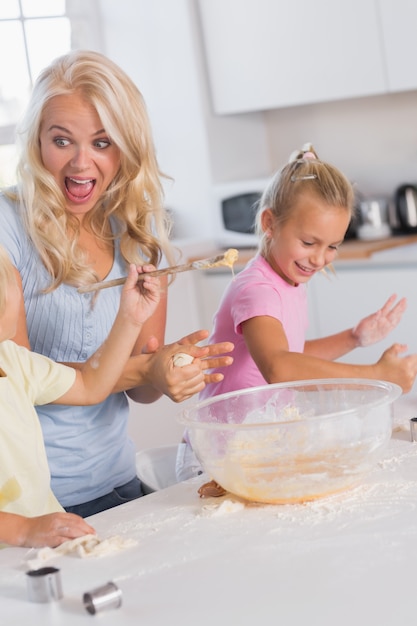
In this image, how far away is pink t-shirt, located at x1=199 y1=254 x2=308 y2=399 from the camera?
1905 millimetres

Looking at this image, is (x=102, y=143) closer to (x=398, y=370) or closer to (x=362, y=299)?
(x=398, y=370)

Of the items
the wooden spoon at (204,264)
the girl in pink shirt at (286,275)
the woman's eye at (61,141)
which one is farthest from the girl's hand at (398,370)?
the woman's eye at (61,141)

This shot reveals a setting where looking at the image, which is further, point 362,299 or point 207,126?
point 207,126

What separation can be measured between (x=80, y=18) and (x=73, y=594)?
3462 millimetres

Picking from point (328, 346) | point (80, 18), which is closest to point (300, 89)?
point (80, 18)

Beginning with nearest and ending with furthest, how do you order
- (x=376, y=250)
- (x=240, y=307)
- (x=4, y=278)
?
1. (x=4, y=278)
2. (x=240, y=307)
3. (x=376, y=250)

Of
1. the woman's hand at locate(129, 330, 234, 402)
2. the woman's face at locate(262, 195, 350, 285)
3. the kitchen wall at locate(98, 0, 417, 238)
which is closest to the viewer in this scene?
the woman's hand at locate(129, 330, 234, 402)

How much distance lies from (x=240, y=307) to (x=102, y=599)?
0.90 meters

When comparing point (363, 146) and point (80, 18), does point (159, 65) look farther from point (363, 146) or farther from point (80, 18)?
point (363, 146)

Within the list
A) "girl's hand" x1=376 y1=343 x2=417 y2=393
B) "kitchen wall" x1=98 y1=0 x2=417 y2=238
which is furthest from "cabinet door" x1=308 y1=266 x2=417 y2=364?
"girl's hand" x1=376 y1=343 x2=417 y2=393

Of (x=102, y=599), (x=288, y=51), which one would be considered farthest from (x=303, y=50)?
(x=102, y=599)

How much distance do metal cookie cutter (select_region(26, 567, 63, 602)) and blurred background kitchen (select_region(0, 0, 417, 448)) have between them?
2.27m

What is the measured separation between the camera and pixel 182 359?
1647 mm

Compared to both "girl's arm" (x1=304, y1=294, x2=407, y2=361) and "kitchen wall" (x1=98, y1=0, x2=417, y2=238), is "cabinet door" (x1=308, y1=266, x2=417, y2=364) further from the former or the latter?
"girl's arm" (x1=304, y1=294, x2=407, y2=361)
